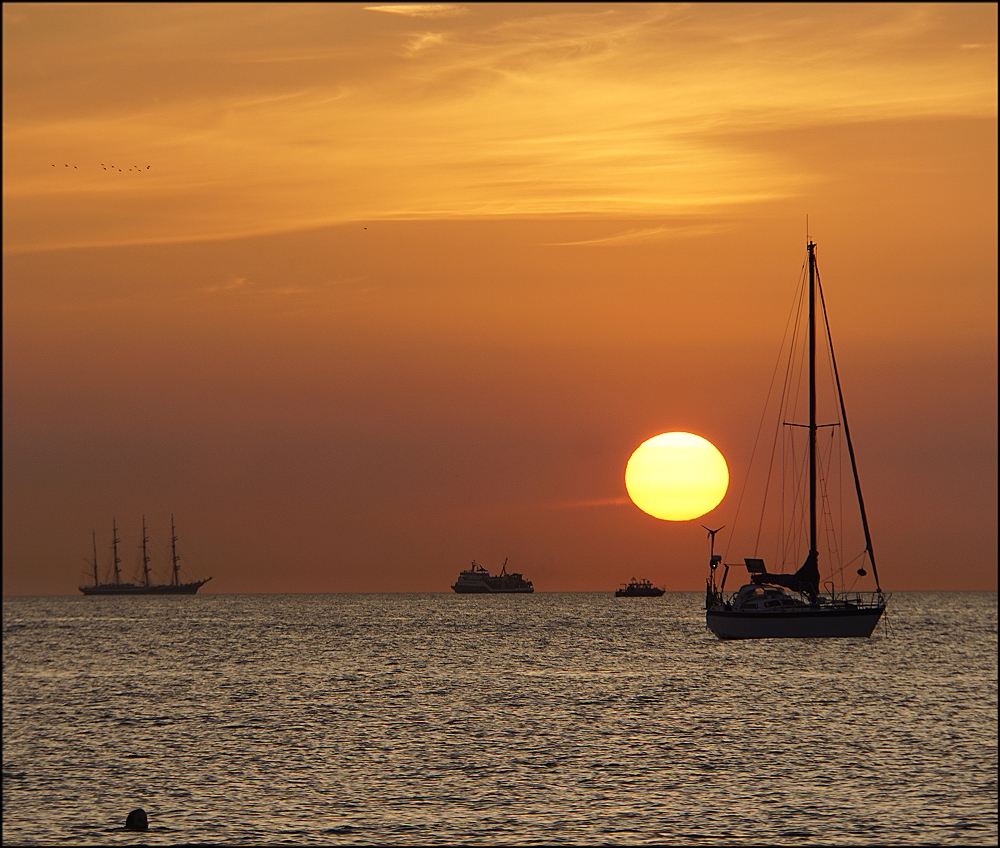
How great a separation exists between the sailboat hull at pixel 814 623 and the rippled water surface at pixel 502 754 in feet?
13.9

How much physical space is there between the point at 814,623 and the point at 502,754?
195 ft

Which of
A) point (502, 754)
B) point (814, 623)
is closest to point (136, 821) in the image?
point (502, 754)

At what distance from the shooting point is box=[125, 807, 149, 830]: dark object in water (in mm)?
50338

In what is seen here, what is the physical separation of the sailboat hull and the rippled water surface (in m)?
4.24

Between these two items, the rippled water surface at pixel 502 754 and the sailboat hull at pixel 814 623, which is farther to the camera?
the sailboat hull at pixel 814 623

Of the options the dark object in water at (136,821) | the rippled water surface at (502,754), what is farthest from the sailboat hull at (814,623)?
the dark object in water at (136,821)

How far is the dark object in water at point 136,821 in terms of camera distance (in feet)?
165

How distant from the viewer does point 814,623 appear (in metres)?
122

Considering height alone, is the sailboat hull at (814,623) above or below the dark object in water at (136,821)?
above

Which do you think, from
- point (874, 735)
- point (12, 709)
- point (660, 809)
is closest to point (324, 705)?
point (12, 709)

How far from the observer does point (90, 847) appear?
156 ft

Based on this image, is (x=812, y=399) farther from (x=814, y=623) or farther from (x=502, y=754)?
(x=502, y=754)

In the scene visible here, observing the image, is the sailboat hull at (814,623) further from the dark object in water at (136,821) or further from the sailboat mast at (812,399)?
the dark object in water at (136,821)

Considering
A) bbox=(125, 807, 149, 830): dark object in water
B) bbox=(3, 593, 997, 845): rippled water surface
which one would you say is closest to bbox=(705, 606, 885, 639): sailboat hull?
bbox=(3, 593, 997, 845): rippled water surface
